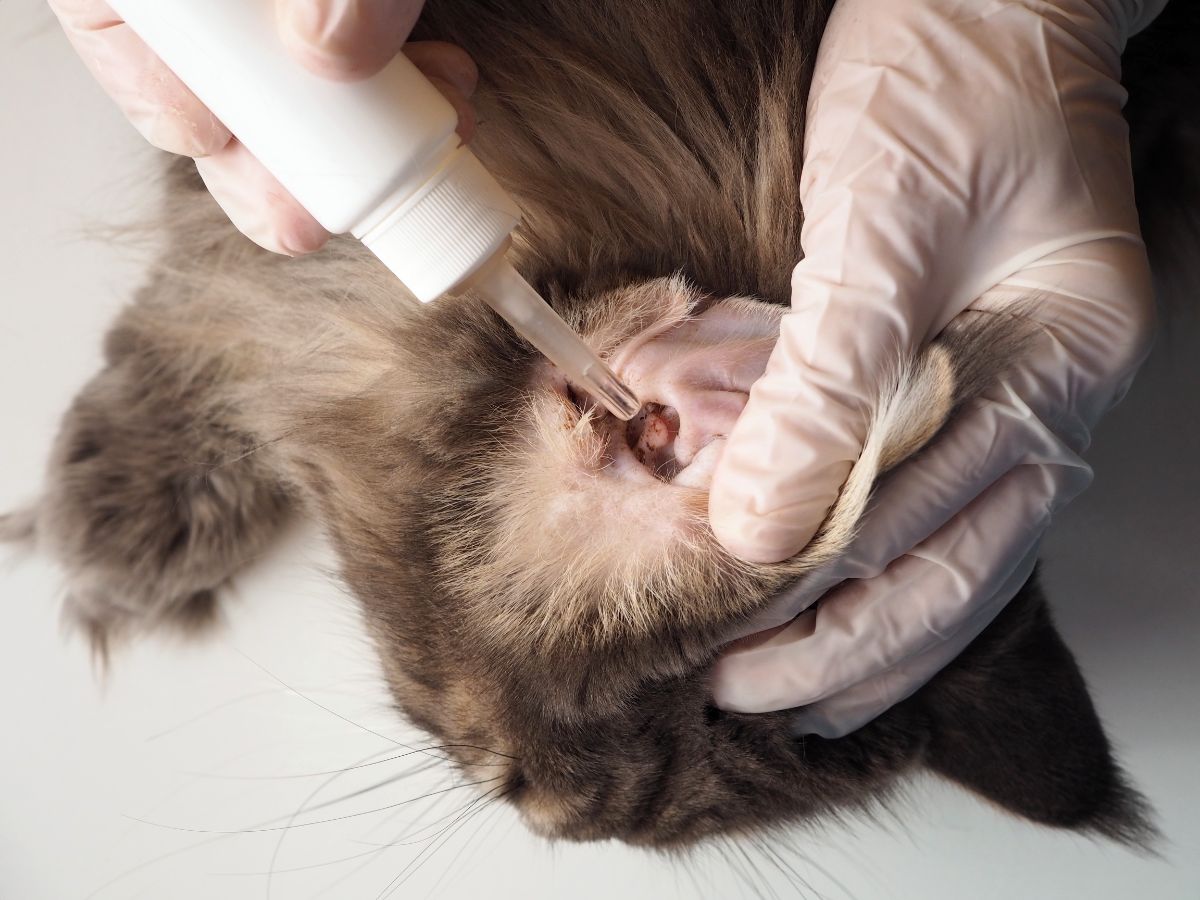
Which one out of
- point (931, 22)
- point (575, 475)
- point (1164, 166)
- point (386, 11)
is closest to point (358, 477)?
point (575, 475)

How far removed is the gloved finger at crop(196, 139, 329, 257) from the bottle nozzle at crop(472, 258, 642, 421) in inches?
10.9

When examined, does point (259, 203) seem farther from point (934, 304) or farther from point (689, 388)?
point (934, 304)

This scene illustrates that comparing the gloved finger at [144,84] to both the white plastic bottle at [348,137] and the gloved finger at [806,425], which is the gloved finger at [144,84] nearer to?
the white plastic bottle at [348,137]

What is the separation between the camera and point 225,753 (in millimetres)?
2051

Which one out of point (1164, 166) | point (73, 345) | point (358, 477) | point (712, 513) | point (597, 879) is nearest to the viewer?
point (712, 513)

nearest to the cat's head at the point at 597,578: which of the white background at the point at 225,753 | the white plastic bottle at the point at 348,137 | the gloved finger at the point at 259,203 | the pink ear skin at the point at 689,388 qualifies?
the pink ear skin at the point at 689,388

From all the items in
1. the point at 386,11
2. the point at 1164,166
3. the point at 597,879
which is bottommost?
the point at 597,879

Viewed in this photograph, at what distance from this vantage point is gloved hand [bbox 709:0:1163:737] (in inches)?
40.9

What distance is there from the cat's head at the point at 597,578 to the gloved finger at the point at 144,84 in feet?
1.13

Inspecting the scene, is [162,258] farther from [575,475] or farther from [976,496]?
[976,496]

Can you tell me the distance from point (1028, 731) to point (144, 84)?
144 centimetres

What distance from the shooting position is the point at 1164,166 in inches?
62.3

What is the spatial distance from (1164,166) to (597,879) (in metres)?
1.67

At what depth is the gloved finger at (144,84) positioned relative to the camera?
1055 millimetres
